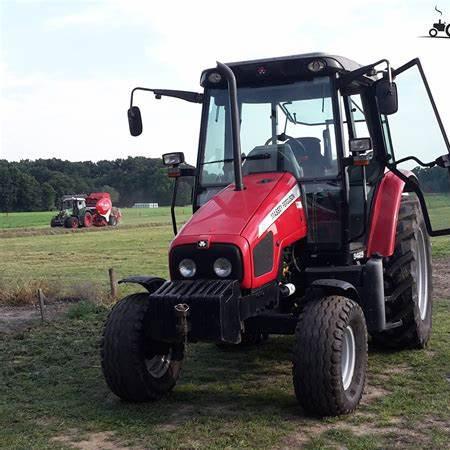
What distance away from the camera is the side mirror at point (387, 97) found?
5445 mm

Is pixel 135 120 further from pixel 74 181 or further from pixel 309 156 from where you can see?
pixel 74 181

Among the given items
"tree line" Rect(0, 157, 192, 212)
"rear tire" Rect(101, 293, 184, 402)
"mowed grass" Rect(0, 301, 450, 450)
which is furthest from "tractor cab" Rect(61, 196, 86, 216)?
"rear tire" Rect(101, 293, 184, 402)

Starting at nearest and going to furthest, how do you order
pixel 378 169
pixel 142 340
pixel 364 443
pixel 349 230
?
pixel 364 443, pixel 142 340, pixel 349 230, pixel 378 169

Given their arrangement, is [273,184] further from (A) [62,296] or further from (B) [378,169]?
(A) [62,296]

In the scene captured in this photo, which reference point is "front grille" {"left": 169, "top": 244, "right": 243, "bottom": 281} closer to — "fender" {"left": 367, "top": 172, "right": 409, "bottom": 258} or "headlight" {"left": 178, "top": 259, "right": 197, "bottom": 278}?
"headlight" {"left": 178, "top": 259, "right": 197, "bottom": 278}

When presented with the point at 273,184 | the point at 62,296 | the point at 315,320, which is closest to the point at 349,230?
the point at 273,184

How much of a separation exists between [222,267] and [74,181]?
69.7 meters

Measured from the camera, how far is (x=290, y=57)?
598 centimetres

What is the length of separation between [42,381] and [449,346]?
3.81 metres

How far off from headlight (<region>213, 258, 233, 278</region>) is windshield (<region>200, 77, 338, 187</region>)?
122 cm

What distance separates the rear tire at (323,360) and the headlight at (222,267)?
23.9 inches

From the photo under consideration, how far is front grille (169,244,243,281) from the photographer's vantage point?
4945 millimetres

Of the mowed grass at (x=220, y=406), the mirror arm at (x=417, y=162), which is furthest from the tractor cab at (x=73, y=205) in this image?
the mirror arm at (x=417, y=162)

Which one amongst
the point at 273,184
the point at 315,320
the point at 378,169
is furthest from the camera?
the point at 378,169
